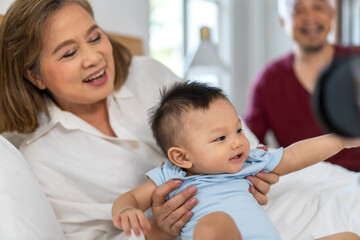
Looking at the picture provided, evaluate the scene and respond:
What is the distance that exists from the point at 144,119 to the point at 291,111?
4.37ft

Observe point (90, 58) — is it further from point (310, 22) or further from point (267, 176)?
point (310, 22)

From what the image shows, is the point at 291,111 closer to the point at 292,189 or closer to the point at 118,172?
the point at 292,189

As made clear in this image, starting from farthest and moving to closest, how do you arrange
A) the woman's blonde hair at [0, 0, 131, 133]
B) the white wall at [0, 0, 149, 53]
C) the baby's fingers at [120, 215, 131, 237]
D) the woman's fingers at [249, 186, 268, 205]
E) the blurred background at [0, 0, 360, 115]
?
the blurred background at [0, 0, 360, 115]
the white wall at [0, 0, 149, 53]
the woman's blonde hair at [0, 0, 131, 133]
the woman's fingers at [249, 186, 268, 205]
the baby's fingers at [120, 215, 131, 237]

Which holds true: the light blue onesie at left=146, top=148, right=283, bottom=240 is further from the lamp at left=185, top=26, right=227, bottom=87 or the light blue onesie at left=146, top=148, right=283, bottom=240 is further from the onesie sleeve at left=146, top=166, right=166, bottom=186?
the lamp at left=185, top=26, right=227, bottom=87

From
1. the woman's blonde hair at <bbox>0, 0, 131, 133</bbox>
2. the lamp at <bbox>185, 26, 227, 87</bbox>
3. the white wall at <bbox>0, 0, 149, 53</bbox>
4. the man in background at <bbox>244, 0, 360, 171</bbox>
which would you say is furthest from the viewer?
the lamp at <bbox>185, 26, 227, 87</bbox>

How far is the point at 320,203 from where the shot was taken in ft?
4.47

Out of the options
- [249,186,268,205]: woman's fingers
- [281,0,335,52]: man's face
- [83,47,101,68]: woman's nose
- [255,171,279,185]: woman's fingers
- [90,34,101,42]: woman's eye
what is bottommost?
[249,186,268,205]: woman's fingers

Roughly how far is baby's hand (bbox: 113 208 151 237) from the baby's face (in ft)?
0.79

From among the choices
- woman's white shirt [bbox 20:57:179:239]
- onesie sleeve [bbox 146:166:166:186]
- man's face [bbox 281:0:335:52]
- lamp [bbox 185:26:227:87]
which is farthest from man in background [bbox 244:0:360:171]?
onesie sleeve [bbox 146:166:166:186]

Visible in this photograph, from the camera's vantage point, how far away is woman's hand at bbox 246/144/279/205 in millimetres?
1192

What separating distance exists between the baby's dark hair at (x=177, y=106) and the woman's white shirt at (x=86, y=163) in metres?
0.29

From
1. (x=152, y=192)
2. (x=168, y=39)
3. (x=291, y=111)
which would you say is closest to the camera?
(x=152, y=192)

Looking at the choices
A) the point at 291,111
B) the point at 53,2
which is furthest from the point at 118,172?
the point at 291,111

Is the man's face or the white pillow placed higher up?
the man's face
